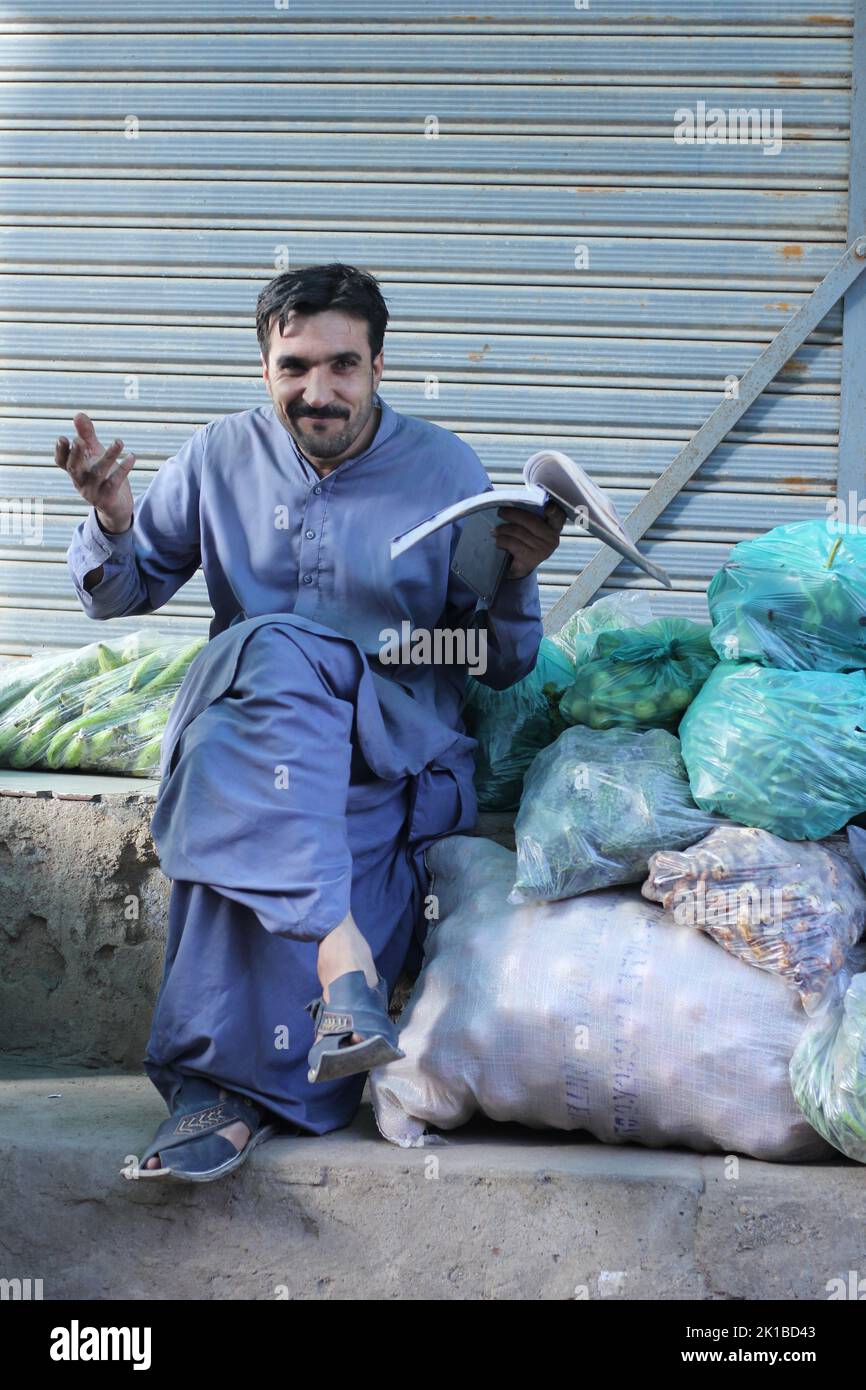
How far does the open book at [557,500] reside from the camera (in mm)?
2523

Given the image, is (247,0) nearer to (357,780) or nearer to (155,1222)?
(357,780)

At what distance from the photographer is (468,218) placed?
482 centimetres

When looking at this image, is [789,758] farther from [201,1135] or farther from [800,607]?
[201,1135]

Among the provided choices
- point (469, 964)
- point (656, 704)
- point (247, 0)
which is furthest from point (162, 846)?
point (247, 0)

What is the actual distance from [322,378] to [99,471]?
0.49 metres

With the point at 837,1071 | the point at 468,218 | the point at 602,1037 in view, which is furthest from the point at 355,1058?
the point at 468,218

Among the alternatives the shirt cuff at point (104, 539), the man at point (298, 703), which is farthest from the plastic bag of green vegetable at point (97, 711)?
the shirt cuff at point (104, 539)

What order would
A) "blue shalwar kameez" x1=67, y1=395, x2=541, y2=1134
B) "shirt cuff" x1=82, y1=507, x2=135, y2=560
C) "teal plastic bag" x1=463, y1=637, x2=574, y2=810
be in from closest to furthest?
"blue shalwar kameez" x1=67, y1=395, x2=541, y2=1134
"shirt cuff" x1=82, y1=507, x2=135, y2=560
"teal plastic bag" x1=463, y1=637, x2=574, y2=810

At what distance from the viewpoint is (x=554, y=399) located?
4832mm

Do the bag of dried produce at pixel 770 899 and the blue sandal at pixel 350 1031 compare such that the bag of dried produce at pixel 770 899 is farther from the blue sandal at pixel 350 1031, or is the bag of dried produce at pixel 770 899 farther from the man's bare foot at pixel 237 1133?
the man's bare foot at pixel 237 1133

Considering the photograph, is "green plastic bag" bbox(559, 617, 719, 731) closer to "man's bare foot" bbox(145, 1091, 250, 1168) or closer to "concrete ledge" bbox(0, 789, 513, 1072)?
"concrete ledge" bbox(0, 789, 513, 1072)

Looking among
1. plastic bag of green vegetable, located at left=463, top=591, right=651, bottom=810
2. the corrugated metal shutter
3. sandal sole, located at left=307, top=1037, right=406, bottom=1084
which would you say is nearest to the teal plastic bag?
plastic bag of green vegetable, located at left=463, top=591, right=651, bottom=810

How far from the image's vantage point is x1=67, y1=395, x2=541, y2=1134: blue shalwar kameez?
249 cm

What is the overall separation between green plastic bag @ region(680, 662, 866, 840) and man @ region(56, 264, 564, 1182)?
0.49 m
